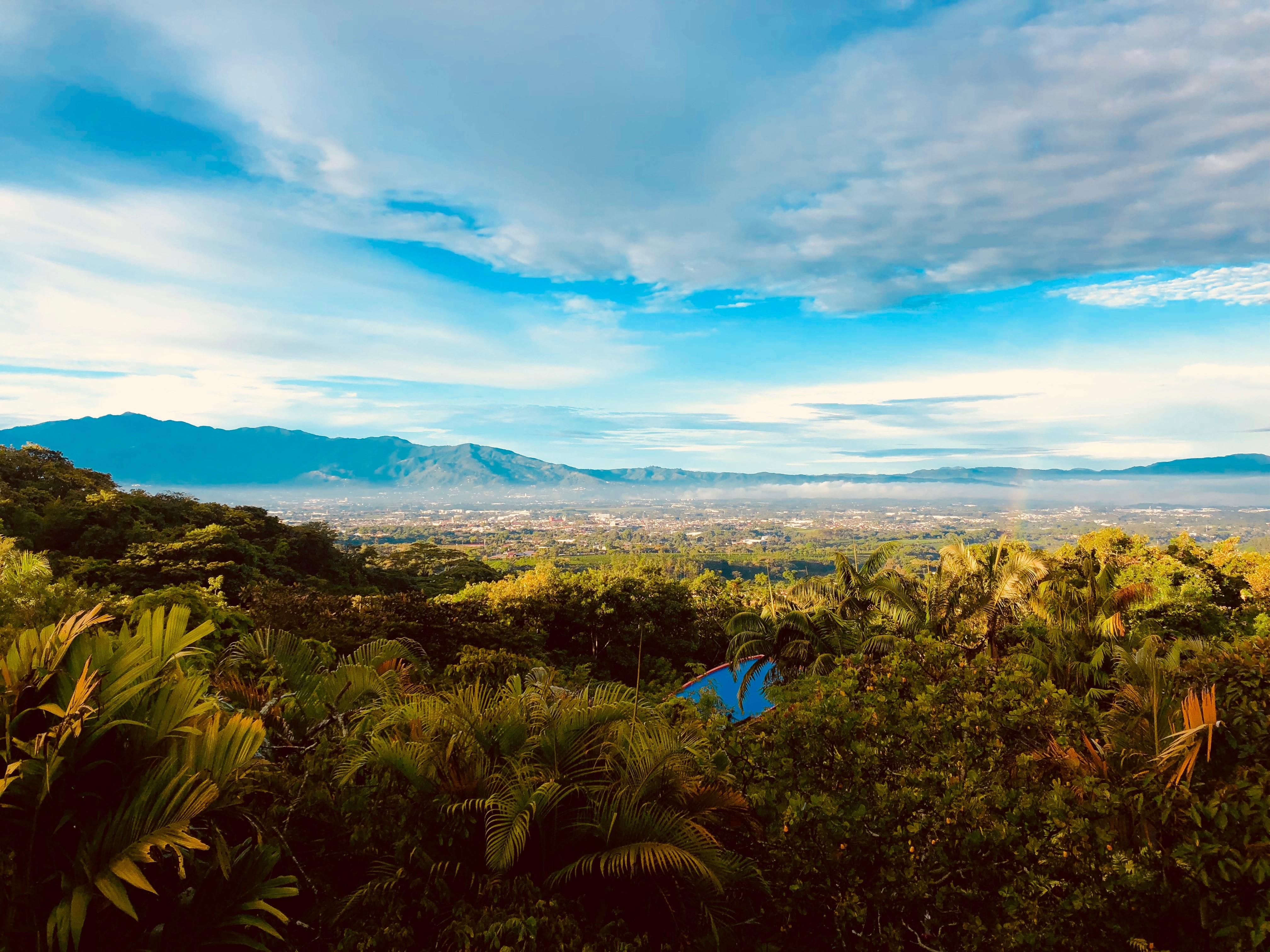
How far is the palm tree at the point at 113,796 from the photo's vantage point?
2438 mm

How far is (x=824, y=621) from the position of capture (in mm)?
14734

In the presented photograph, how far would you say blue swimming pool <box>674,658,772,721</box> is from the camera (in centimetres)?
1462

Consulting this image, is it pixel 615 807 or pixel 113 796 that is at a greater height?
pixel 113 796

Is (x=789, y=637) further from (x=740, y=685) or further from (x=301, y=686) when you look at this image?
(x=301, y=686)

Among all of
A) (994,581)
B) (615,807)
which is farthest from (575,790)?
(994,581)

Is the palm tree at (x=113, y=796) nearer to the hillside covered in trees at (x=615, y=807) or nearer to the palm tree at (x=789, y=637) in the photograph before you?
the hillside covered in trees at (x=615, y=807)

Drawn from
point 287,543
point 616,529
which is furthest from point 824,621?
point 616,529

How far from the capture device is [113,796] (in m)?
2.73

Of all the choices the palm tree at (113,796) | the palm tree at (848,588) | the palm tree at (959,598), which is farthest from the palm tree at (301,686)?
the palm tree at (848,588)

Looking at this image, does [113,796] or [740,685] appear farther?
[740,685]

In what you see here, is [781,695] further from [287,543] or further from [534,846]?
[287,543]

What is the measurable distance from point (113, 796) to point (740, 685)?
43.6 feet

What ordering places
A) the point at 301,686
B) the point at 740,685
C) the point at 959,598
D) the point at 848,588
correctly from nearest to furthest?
the point at 301,686 → the point at 959,598 → the point at 740,685 → the point at 848,588

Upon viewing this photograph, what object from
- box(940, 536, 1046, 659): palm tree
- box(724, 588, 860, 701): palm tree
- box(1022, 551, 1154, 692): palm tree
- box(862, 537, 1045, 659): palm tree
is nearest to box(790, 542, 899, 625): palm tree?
box(724, 588, 860, 701): palm tree
